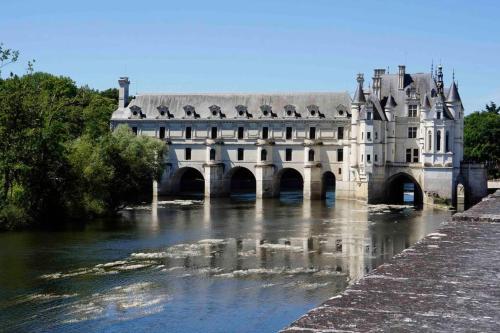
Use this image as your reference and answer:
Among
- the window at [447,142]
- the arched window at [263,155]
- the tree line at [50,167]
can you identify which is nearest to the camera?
the tree line at [50,167]

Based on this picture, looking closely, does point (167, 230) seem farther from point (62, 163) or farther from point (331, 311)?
point (331, 311)

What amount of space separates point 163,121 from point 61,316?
5425 centimetres

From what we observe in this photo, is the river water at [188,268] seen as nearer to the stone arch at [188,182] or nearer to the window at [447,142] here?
the window at [447,142]

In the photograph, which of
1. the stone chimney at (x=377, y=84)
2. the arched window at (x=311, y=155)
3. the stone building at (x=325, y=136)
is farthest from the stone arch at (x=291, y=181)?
the stone chimney at (x=377, y=84)

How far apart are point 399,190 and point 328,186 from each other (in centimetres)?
1873

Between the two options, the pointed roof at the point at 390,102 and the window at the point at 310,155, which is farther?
the window at the point at 310,155

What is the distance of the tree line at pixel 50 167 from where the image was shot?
140 feet

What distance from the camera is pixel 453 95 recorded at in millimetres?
63312

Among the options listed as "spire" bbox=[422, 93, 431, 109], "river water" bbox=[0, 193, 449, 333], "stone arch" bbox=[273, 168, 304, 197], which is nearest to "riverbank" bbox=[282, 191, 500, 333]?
"river water" bbox=[0, 193, 449, 333]

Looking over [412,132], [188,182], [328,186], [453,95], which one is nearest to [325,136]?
[412,132]

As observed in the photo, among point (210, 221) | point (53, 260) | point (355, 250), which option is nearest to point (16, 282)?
point (53, 260)

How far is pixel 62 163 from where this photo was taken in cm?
4572

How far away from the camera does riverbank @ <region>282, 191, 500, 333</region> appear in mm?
6902

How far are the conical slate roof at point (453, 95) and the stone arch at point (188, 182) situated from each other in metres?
28.7
